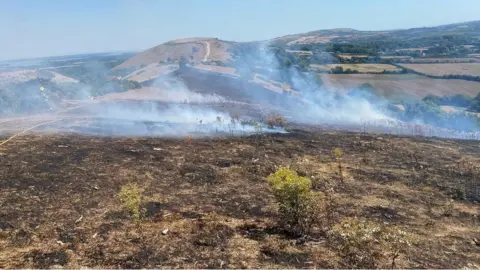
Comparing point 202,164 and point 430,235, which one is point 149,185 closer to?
point 202,164

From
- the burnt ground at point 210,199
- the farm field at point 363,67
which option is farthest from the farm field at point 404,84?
the burnt ground at point 210,199

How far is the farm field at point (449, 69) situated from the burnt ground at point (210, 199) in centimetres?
4612

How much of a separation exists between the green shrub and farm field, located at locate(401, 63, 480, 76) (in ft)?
200

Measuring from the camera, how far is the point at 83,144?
20.9 m

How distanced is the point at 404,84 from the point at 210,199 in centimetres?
5004

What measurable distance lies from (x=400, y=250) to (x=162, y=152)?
1303 cm

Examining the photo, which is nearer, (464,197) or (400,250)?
(400,250)

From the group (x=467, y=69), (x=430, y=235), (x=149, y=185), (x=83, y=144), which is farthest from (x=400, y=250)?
(x=467, y=69)

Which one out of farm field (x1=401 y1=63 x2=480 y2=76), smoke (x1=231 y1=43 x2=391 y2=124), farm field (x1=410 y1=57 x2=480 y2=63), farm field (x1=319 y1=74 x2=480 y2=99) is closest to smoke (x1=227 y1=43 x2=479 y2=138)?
smoke (x1=231 y1=43 x2=391 y2=124)

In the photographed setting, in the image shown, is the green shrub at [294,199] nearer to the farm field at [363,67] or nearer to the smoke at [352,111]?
the smoke at [352,111]

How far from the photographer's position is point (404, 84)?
5534 cm

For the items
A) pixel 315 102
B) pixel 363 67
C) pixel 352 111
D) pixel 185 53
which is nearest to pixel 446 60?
pixel 363 67

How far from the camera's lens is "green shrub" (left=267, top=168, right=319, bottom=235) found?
34.4 feet

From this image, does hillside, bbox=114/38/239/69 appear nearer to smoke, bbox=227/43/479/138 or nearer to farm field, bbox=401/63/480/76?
smoke, bbox=227/43/479/138
